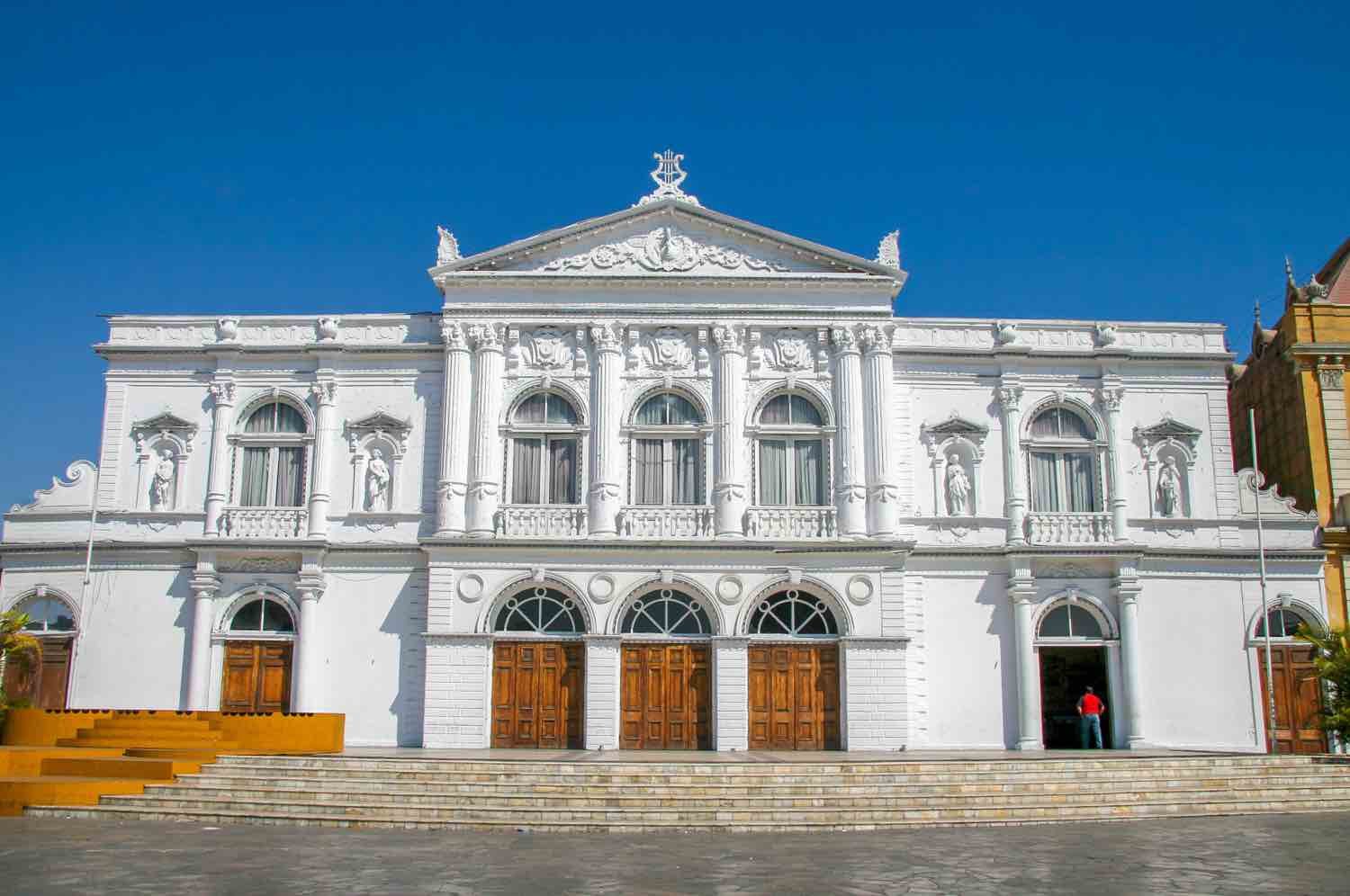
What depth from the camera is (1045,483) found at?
31.3 m

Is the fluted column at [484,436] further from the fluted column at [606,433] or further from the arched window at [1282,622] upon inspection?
the arched window at [1282,622]

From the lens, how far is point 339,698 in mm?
29797

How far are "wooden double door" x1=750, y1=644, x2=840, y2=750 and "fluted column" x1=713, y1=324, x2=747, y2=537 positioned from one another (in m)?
Answer: 3.01

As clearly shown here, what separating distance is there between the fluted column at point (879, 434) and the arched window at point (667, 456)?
4.00 m

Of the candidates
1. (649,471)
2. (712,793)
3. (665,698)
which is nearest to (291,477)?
(649,471)

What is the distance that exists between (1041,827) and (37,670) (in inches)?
922

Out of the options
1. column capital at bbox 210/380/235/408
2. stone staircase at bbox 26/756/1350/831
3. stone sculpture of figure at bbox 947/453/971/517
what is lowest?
stone staircase at bbox 26/756/1350/831

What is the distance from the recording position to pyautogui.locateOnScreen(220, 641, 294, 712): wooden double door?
30.0 m

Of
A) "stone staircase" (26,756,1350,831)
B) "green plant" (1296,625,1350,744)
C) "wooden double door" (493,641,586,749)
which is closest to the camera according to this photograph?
"stone staircase" (26,756,1350,831)

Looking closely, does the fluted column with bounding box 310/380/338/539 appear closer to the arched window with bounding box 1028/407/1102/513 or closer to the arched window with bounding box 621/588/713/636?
the arched window with bounding box 621/588/713/636

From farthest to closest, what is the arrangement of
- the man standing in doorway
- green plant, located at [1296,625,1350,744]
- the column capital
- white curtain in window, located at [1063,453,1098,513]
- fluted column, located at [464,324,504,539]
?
the column capital < white curtain in window, located at [1063,453,1098,513] < fluted column, located at [464,324,504,539] < the man standing in doorway < green plant, located at [1296,625,1350,744]

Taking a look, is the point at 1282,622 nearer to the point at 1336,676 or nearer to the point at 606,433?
the point at 1336,676

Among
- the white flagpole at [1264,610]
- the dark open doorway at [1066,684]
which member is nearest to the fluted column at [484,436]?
the dark open doorway at [1066,684]

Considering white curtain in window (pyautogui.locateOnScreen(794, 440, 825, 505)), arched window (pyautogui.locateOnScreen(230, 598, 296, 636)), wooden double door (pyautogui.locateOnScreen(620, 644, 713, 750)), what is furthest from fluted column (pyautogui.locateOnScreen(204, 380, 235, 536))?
white curtain in window (pyautogui.locateOnScreen(794, 440, 825, 505))
